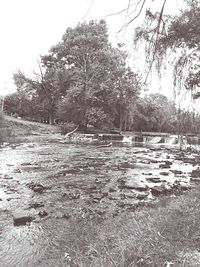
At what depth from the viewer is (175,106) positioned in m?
5.65

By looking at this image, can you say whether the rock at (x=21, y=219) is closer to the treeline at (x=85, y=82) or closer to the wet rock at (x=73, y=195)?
the wet rock at (x=73, y=195)

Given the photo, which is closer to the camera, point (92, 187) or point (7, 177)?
point (92, 187)

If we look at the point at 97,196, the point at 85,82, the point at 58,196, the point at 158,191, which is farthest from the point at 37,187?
the point at 85,82

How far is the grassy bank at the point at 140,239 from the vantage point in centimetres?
327

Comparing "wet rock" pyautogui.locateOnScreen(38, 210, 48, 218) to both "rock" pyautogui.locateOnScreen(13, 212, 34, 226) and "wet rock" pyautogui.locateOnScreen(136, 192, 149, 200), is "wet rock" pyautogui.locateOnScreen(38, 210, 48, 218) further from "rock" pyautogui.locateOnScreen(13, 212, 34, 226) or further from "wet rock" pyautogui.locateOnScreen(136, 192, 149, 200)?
"wet rock" pyautogui.locateOnScreen(136, 192, 149, 200)

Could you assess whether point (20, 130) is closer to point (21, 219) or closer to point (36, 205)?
point (36, 205)

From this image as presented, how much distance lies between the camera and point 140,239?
13.4 feet

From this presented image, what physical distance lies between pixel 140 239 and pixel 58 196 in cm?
362

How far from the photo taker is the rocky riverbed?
4.36 m

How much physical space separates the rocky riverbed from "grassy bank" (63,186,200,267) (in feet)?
0.99

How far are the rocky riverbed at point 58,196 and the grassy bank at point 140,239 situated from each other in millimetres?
302

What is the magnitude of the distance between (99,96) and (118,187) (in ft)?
90.7

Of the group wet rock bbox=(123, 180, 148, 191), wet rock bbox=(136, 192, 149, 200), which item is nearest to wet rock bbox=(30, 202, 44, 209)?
wet rock bbox=(136, 192, 149, 200)

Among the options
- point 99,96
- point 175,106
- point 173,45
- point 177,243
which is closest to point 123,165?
point 175,106
